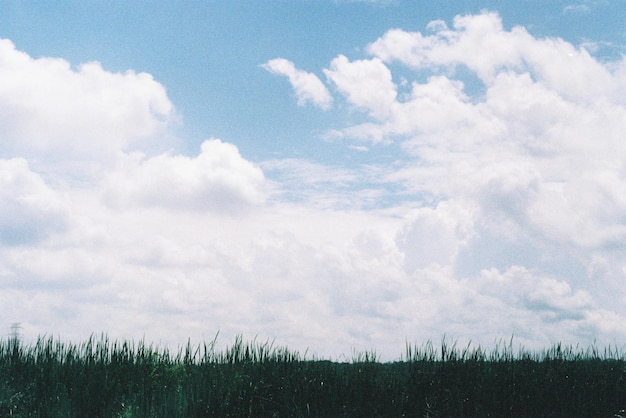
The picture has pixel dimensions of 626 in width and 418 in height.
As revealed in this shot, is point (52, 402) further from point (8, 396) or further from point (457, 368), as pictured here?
point (457, 368)

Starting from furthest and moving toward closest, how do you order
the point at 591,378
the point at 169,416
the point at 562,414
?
the point at 591,378 < the point at 562,414 < the point at 169,416

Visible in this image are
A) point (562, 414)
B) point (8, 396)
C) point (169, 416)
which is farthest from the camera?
point (562, 414)

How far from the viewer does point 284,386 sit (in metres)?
16.4

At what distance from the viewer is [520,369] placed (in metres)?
18.6

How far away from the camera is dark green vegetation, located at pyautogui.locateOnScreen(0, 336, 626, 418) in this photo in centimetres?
1588

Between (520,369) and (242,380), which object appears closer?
(242,380)

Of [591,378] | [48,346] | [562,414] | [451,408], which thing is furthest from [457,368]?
[48,346]

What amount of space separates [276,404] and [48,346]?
287 inches

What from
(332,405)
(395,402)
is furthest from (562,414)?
(332,405)

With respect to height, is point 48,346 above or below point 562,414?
above

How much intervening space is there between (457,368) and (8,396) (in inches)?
484

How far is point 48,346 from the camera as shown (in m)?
18.3

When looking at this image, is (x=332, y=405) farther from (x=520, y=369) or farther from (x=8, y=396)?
(x=8, y=396)

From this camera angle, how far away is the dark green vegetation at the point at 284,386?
625 inches
